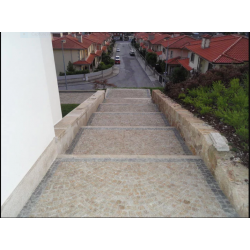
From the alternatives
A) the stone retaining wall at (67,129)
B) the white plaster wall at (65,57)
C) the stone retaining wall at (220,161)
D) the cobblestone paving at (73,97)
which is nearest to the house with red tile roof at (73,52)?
the white plaster wall at (65,57)

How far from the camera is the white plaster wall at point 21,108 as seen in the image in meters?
2.65

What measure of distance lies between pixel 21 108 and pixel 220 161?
3.66 metres

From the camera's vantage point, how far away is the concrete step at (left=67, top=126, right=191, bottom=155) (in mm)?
5430

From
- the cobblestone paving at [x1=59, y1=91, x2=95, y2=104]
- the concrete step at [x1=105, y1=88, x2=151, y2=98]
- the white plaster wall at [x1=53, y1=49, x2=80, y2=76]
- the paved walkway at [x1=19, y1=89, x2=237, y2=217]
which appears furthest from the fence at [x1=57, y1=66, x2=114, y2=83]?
the paved walkway at [x1=19, y1=89, x2=237, y2=217]

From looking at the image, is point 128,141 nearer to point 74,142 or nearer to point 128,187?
point 74,142

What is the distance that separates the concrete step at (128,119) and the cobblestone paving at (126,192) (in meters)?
3.75

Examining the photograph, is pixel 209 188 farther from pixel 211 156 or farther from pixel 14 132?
pixel 14 132

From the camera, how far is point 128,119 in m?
8.58

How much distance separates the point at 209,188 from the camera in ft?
11.8

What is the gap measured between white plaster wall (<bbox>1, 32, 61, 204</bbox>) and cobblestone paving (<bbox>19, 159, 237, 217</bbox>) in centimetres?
65

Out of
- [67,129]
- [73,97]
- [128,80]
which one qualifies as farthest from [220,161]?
[128,80]

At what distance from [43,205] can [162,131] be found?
4544mm

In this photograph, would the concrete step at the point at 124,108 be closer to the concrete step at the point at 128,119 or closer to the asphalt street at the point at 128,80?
the concrete step at the point at 128,119

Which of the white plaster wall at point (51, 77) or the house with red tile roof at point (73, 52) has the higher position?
the house with red tile roof at point (73, 52)
